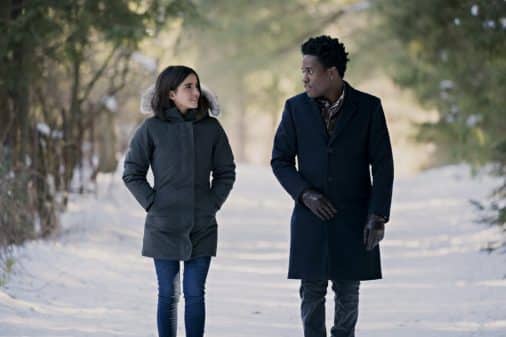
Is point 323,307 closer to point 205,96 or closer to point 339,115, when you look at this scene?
point 339,115

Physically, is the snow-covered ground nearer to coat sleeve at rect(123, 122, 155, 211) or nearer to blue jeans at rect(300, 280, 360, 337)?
blue jeans at rect(300, 280, 360, 337)

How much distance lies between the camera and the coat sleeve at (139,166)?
209 inches

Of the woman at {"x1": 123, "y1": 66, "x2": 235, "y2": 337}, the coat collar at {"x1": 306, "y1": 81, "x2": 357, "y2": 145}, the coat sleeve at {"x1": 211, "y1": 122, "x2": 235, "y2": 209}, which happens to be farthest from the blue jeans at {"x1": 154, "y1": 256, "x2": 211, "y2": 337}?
the coat collar at {"x1": 306, "y1": 81, "x2": 357, "y2": 145}

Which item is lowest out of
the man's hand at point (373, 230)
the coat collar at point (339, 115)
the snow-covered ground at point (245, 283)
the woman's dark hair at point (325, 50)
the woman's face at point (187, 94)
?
the snow-covered ground at point (245, 283)

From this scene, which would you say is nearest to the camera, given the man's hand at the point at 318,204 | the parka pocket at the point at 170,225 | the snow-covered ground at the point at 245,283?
the man's hand at the point at 318,204

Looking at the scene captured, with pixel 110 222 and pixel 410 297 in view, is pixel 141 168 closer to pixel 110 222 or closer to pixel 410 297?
pixel 410 297

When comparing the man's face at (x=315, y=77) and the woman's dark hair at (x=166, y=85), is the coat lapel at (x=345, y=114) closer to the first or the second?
the man's face at (x=315, y=77)

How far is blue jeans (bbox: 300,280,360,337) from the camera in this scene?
516 centimetres

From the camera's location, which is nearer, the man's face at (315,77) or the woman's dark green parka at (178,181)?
the man's face at (315,77)

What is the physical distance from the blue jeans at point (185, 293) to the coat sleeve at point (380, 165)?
3.12ft

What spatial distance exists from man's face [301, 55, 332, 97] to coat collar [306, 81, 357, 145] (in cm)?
7

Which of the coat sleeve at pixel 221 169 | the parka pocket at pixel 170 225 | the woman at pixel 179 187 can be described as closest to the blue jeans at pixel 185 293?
the woman at pixel 179 187

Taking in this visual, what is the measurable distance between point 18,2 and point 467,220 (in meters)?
6.68

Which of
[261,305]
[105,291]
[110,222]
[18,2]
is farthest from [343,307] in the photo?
[110,222]
